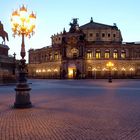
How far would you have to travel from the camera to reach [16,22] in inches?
618

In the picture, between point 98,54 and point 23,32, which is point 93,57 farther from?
point 23,32

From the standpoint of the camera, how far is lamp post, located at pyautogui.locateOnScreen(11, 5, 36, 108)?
15008 millimetres

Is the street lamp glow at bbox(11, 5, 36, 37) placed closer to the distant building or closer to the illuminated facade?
the distant building

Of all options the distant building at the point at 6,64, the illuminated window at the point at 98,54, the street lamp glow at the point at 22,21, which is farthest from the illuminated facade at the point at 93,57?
the street lamp glow at the point at 22,21

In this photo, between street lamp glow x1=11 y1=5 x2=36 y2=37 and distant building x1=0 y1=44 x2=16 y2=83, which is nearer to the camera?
street lamp glow x1=11 y1=5 x2=36 y2=37

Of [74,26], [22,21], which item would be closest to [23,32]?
[22,21]

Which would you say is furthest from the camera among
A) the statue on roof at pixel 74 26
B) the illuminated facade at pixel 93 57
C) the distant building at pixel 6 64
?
the statue on roof at pixel 74 26

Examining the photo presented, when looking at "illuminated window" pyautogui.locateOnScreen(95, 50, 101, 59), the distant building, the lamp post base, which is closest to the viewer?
the lamp post base

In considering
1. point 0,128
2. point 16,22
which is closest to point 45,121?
point 0,128

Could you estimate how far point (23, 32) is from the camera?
51.9 feet

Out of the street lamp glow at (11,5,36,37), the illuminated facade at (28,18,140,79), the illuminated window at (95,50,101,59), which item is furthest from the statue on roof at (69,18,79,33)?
the street lamp glow at (11,5,36,37)

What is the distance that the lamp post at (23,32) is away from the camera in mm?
15008

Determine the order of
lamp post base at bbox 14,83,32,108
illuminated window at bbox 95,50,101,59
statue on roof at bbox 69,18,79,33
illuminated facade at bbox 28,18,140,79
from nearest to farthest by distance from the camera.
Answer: lamp post base at bbox 14,83,32,108 → illuminated facade at bbox 28,18,140,79 → illuminated window at bbox 95,50,101,59 → statue on roof at bbox 69,18,79,33

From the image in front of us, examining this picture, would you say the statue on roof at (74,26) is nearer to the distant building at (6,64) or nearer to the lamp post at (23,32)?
the distant building at (6,64)
